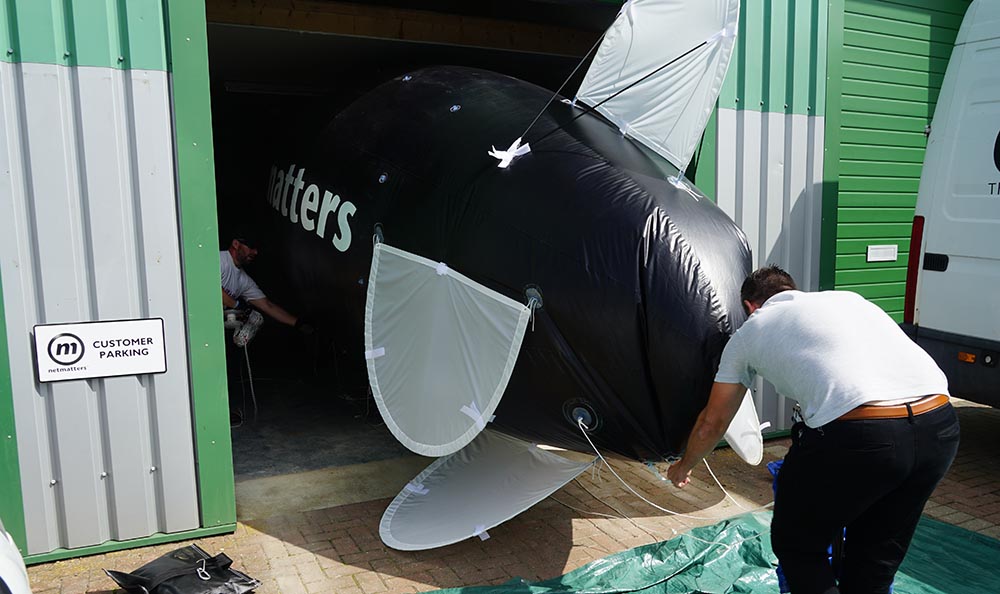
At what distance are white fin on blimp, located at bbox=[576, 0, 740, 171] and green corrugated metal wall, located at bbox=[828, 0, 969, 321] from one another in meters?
3.02

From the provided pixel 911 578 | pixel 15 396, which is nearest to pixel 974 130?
pixel 911 578

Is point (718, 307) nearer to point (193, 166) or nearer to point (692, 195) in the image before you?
point (692, 195)

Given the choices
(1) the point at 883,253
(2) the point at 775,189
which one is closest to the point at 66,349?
(2) the point at 775,189

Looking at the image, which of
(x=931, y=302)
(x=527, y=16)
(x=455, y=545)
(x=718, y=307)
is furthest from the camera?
(x=527, y=16)

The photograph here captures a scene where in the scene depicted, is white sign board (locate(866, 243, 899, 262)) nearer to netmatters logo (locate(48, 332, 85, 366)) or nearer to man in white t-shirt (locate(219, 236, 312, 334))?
man in white t-shirt (locate(219, 236, 312, 334))

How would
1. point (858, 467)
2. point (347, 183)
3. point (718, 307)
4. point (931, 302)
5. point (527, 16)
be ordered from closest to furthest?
point (858, 467)
point (718, 307)
point (347, 183)
point (931, 302)
point (527, 16)

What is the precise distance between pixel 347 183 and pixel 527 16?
2.46m

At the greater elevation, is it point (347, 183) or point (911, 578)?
point (347, 183)

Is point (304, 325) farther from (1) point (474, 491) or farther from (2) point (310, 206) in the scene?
(1) point (474, 491)

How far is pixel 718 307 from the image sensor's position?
329cm

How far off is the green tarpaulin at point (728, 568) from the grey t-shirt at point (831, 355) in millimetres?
1323

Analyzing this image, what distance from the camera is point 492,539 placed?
14.0 feet

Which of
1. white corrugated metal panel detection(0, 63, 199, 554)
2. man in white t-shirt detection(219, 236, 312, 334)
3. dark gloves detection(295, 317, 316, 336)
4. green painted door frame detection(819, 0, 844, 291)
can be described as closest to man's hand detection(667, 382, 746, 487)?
white corrugated metal panel detection(0, 63, 199, 554)

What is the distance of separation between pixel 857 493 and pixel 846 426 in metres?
0.25
